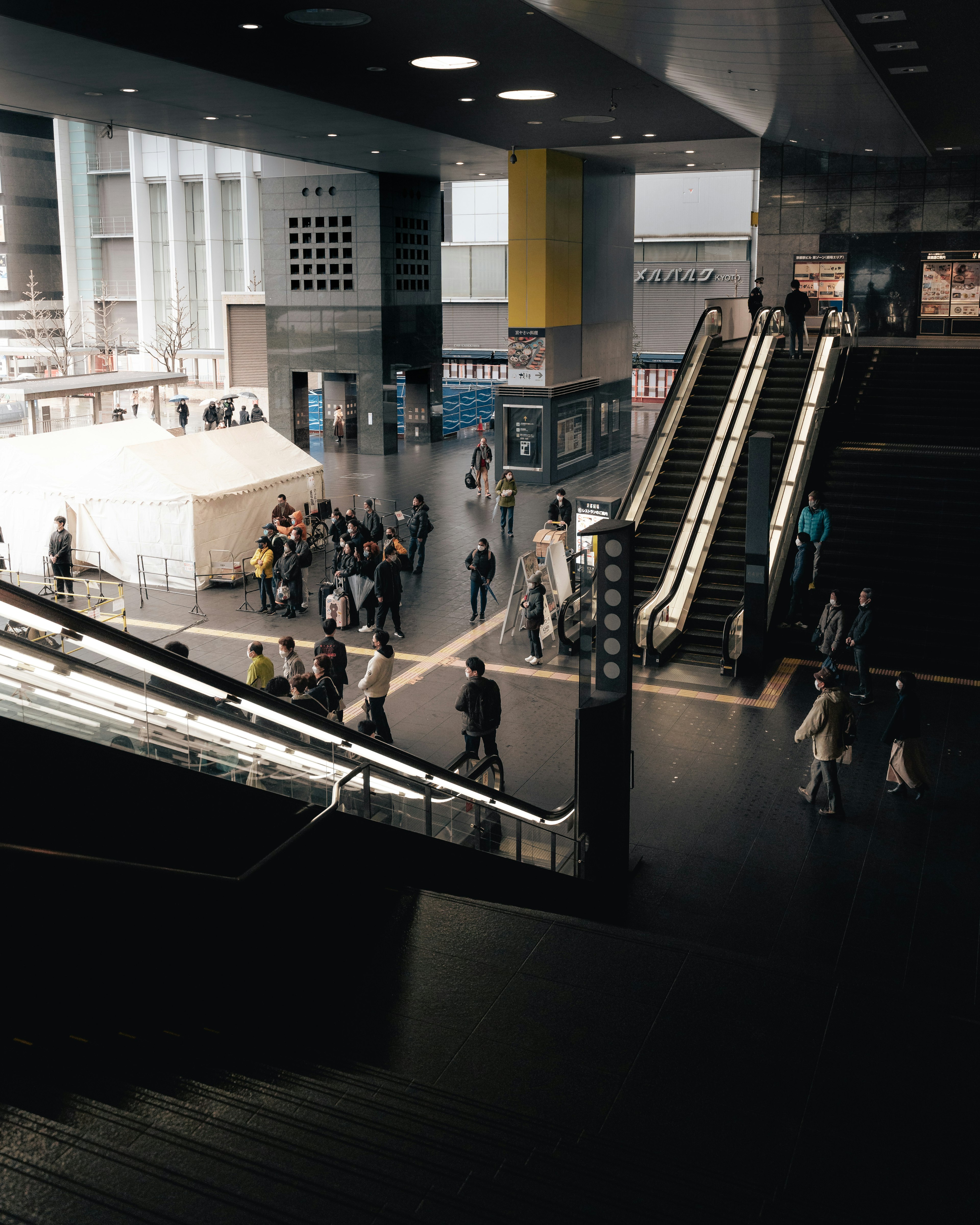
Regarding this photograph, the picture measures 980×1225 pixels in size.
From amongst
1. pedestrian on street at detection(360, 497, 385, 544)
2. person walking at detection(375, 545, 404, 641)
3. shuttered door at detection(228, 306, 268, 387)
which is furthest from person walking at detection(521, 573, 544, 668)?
shuttered door at detection(228, 306, 268, 387)

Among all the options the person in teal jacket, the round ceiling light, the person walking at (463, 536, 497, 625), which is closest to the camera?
the round ceiling light

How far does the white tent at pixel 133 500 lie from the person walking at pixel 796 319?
935 centimetres

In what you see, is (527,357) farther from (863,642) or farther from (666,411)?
(863,642)

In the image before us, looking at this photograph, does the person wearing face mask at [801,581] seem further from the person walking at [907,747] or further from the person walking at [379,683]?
the person walking at [379,683]

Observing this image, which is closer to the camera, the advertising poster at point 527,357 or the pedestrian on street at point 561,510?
the pedestrian on street at point 561,510

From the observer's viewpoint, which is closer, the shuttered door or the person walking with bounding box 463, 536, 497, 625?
the person walking with bounding box 463, 536, 497, 625

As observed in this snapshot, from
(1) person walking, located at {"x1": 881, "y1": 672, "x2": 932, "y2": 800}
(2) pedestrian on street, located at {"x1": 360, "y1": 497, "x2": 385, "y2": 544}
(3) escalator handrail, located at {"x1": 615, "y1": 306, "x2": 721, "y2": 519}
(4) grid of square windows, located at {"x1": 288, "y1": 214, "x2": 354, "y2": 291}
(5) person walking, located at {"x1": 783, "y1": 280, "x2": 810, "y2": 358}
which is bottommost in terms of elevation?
(1) person walking, located at {"x1": 881, "y1": 672, "x2": 932, "y2": 800}

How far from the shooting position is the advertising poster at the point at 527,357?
26562mm

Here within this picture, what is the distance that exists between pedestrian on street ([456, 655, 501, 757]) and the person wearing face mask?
20.0ft

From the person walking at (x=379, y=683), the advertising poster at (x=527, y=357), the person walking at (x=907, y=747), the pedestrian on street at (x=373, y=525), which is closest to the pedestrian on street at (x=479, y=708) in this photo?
the person walking at (x=379, y=683)

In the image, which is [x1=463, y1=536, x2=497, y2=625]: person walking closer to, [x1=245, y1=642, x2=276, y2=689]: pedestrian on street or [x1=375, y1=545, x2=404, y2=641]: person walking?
[x1=375, y1=545, x2=404, y2=641]: person walking

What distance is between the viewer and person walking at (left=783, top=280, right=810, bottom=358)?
19375 mm

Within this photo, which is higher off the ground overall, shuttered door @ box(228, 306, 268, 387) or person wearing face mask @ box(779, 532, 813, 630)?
shuttered door @ box(228, 306, 268, 387)

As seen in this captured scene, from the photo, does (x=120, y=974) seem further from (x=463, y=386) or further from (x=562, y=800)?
(x=463, y=386)
